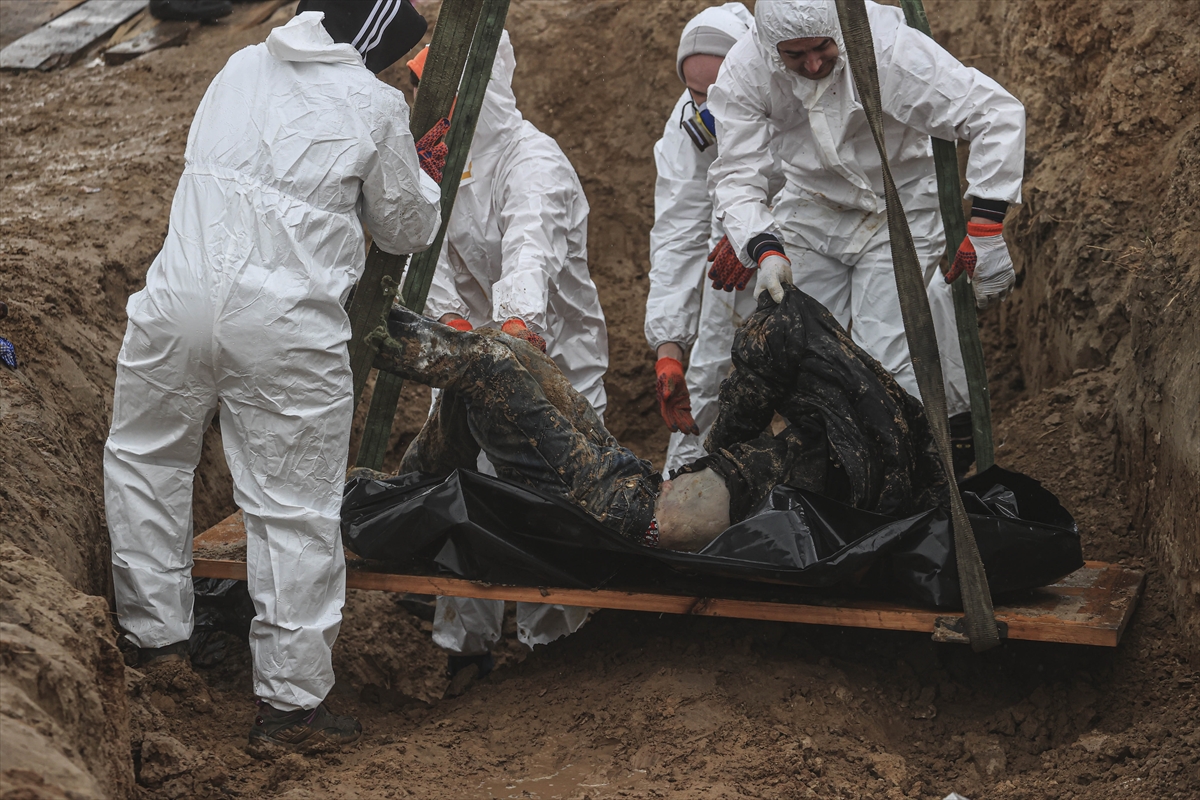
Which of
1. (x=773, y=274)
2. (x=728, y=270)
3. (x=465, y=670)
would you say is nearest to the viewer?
(x=773, y=274)

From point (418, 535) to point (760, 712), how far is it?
1.07 meters

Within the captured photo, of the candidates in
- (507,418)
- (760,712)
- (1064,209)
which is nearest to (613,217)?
(1064,209)

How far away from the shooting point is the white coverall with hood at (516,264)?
3930mm

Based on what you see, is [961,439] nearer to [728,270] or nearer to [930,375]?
[728,270]

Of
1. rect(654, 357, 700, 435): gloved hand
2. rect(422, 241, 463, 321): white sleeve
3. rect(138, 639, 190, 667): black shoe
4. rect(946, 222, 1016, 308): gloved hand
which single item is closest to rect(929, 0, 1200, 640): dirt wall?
rect(946, 222, 1016, 308): gloved hand

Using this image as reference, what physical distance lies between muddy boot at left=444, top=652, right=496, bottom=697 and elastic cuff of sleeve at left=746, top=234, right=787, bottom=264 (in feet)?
5.69

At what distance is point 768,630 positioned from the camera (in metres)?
3.36

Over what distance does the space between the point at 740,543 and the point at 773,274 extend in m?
0.91

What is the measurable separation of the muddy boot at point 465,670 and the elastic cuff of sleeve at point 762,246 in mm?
1733

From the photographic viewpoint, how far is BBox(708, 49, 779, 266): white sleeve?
3.81 metres

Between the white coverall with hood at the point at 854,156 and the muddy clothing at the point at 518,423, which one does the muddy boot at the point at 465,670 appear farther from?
the white coverall with hood at the point at 854,156

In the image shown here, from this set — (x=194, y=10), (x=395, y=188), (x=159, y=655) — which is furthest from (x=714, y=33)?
(x=194, y=10)

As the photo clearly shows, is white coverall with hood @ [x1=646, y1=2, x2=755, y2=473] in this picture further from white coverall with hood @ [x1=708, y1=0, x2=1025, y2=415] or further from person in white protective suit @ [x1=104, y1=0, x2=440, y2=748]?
person in white protective suit @ [x1=104, y1=0, x2=440, y2=748]

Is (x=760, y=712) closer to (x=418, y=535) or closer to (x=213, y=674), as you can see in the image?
(x=418, y=535)
